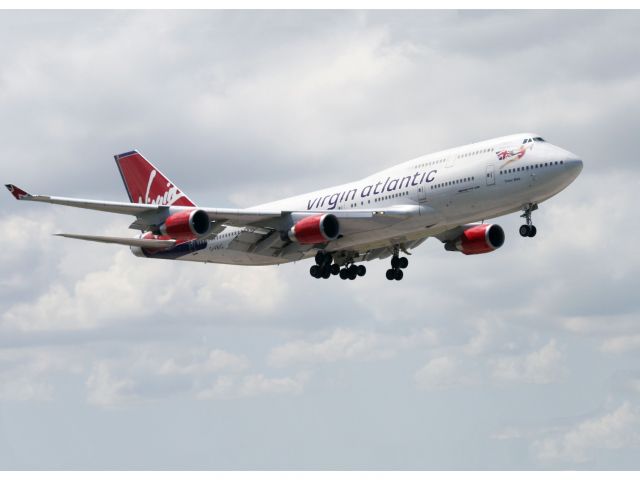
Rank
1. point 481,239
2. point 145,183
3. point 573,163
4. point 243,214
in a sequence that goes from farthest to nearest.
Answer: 1. point 145,183
2. point 481,239
3. point 243,214
4. point 573,163

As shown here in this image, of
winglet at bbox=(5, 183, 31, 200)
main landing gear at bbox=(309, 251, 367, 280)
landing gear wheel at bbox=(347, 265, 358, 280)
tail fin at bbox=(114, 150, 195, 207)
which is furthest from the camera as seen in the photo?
tail fin at bbox=(114, 150, 195, 207)

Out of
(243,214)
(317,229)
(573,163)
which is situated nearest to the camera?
(573,163)

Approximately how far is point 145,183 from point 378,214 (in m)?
22.9

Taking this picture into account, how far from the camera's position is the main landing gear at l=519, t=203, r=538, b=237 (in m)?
68.1

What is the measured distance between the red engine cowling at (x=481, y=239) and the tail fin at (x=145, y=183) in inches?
736

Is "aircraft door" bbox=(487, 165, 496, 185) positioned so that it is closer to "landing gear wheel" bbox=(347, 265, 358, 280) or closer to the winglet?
"landing gear wheel" bbox=(347, 265, 358, 280)

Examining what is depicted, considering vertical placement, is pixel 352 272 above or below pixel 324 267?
above

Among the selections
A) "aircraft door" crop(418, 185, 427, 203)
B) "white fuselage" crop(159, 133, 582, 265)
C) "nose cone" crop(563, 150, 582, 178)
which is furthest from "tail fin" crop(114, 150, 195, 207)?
"nose cone" crop(563, 150, 582, 178)

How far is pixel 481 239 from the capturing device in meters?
79.2

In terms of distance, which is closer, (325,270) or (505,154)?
(505,154)

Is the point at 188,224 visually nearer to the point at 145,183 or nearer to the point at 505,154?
the point at 505,154

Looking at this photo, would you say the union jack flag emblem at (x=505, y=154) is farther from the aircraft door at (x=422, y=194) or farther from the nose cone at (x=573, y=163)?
the aircraft door at (x=422, y=194)

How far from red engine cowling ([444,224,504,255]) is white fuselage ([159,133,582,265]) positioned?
451 cm

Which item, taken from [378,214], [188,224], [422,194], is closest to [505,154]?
[422,194]
